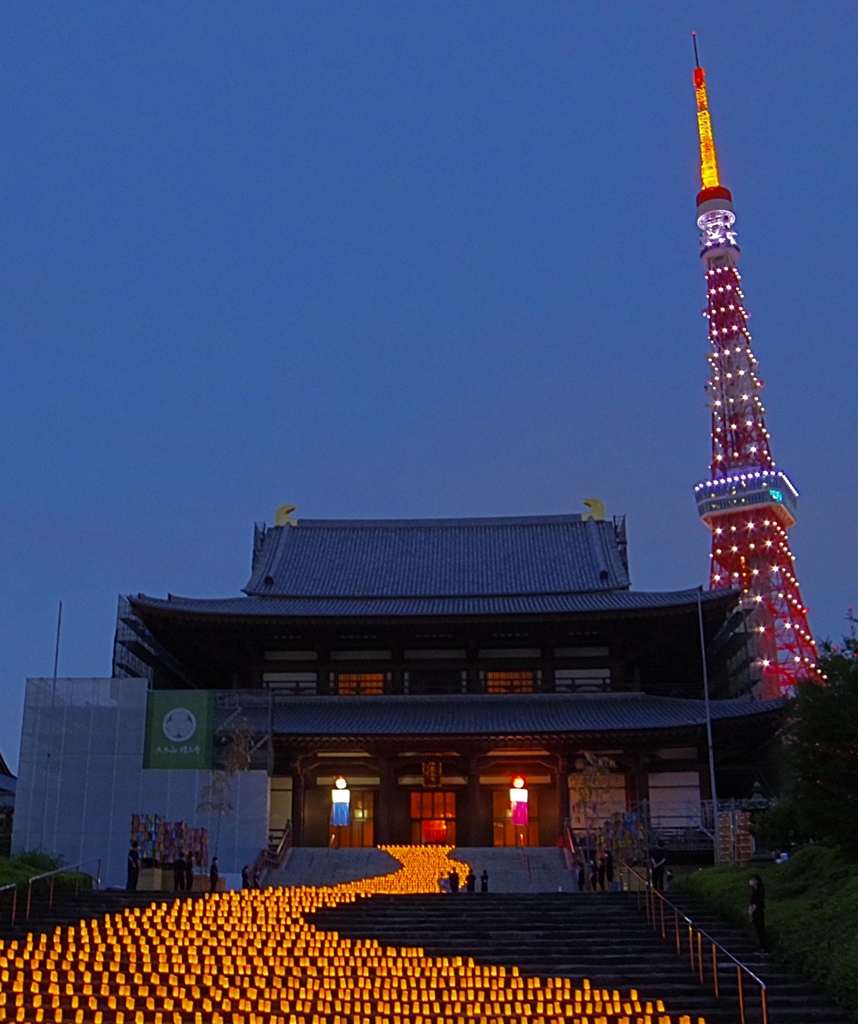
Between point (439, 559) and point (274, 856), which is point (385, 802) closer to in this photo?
point (274, 856)

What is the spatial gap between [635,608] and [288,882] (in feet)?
45.9

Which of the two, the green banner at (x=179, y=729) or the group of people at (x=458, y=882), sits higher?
the green banner at (x=179, y=729)

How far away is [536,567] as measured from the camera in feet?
135

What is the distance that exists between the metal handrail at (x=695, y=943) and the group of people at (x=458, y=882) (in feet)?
16.3

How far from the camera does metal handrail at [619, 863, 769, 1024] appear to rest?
13.0 meters

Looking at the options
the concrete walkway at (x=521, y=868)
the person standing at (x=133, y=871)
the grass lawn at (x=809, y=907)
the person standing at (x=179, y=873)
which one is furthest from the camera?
the concrete walkway at (x=521, y=868)

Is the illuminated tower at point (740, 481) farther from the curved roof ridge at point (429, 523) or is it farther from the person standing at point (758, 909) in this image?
the person standing at point (758, 909)

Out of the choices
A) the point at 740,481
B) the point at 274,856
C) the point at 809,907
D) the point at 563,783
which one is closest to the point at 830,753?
the point at 809,907

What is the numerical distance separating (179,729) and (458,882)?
428 inches

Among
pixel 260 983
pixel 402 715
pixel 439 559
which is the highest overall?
pixel 439 559

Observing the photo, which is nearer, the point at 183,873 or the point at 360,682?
the point at 183,873

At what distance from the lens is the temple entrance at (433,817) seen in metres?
34.1

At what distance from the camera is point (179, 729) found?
31.4 meters

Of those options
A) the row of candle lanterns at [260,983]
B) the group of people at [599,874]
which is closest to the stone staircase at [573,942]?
the row of candle lanterns at [260,983]
